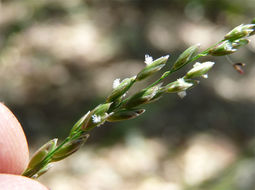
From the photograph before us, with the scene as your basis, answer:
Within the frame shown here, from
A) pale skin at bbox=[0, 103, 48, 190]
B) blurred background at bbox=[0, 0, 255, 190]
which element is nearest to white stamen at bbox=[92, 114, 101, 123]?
pale skin at bbox=[0, 103, 48, 190]

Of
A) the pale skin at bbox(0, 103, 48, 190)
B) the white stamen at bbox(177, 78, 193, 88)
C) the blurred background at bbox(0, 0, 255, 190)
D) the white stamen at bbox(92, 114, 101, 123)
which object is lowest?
the blurred background at bbox(0, 0, 255, 190)

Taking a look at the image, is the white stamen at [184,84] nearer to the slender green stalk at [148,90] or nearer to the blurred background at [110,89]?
the slender green stalk at [148,90]

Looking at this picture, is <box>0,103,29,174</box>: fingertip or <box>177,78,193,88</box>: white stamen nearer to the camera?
<box>177,78,193,88</box>: white stamen

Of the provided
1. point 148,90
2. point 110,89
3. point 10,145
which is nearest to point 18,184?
point 10,145

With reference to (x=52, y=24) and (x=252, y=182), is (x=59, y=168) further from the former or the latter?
(x=52, y=24)

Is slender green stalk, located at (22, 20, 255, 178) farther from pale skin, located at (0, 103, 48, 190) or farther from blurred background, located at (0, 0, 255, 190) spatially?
blurred background, located at (0, 0, 255, 190)

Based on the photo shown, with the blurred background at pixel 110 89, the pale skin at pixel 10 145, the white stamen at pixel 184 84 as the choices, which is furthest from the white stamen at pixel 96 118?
the blurred background at pixel 110 89

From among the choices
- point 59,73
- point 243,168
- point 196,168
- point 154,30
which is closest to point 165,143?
point 196,168
